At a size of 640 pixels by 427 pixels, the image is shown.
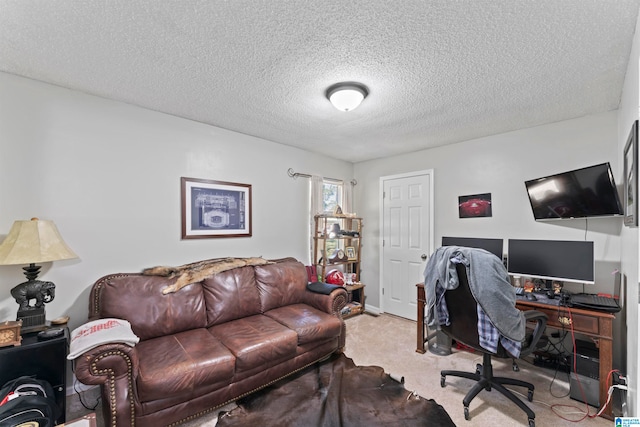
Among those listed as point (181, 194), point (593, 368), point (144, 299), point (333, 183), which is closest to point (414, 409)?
point (593, 368)

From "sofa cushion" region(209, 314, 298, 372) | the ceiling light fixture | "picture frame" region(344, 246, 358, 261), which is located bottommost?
"sofa cushion" region(209, 314, 298, 372)

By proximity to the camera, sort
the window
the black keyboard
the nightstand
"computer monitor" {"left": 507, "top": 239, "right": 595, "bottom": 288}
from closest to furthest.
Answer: the nightstand → the black keyboard → "computer monitor" {"left": 507, "top": 239, "right": 595, "bottom": 288} → the window

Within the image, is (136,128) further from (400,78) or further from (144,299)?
(400,78)

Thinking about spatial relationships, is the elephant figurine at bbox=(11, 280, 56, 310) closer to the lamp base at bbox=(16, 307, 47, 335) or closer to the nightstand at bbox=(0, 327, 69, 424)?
the lamp base at bbox=(16, 307, 47, 335)

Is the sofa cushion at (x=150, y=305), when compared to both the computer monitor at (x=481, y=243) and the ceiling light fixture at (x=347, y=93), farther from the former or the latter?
the computer monitor at (x=481, y=243)

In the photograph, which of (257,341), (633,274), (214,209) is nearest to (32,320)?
(257,341)

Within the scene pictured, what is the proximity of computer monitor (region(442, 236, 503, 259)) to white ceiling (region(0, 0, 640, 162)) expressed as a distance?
1.31m

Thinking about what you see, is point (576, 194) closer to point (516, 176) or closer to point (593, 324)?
point (516, 176)

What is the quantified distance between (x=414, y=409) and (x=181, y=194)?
9.31ft

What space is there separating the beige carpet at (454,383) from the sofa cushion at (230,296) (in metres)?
0.85

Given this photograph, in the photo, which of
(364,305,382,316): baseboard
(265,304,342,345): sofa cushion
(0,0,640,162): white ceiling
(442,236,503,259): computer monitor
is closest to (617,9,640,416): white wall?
(0,0,640,162): white ceiling

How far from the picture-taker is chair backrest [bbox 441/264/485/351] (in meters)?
2.11

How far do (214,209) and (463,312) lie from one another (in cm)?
264

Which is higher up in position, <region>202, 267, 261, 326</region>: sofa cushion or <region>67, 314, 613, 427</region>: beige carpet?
<region>202, 267, 261, 326</region>: sofa cushion
